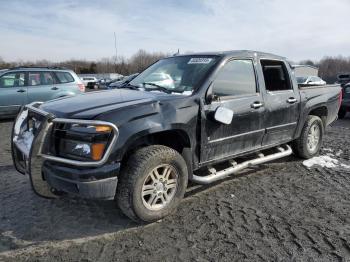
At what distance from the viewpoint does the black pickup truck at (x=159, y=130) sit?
10.5 ft

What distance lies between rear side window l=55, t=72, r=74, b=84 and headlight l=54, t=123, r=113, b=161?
8.21m

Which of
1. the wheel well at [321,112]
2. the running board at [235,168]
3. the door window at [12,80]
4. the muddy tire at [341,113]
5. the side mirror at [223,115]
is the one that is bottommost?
the running board at [235,168]

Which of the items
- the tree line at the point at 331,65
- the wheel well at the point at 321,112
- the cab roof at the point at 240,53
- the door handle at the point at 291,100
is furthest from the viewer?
the tree line at the point at 331,65

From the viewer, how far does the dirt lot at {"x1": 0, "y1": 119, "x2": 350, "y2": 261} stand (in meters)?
3.03

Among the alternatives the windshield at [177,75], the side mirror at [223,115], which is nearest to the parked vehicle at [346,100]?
the windshield at [177,75]

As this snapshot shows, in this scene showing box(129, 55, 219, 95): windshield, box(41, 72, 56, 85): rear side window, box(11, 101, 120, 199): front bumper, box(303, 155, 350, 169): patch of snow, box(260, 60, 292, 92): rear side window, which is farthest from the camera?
box(41, 72, 56, 85): rear side window

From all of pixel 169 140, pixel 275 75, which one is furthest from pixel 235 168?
pixel 275 75

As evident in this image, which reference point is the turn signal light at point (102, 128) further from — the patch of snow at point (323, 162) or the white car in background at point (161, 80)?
the patch of snow at point (323, 162)

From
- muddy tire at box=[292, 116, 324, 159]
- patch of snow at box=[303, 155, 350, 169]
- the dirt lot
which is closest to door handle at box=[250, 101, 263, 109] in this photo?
the dirt lot

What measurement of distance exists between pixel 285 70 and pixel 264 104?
1074 mm

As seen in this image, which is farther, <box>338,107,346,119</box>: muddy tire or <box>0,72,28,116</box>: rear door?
<box>338,107,346,119</box>: muddy tire

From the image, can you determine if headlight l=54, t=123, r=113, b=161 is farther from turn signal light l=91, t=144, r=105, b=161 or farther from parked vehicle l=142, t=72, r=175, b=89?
parked vehicle l=142, t=72, r=175, b=89

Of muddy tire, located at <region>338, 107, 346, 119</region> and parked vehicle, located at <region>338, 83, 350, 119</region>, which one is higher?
parked vehicle, located at <region>338, 83, 350, 119</region>

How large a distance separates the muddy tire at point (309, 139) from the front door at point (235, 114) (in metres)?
1.35
